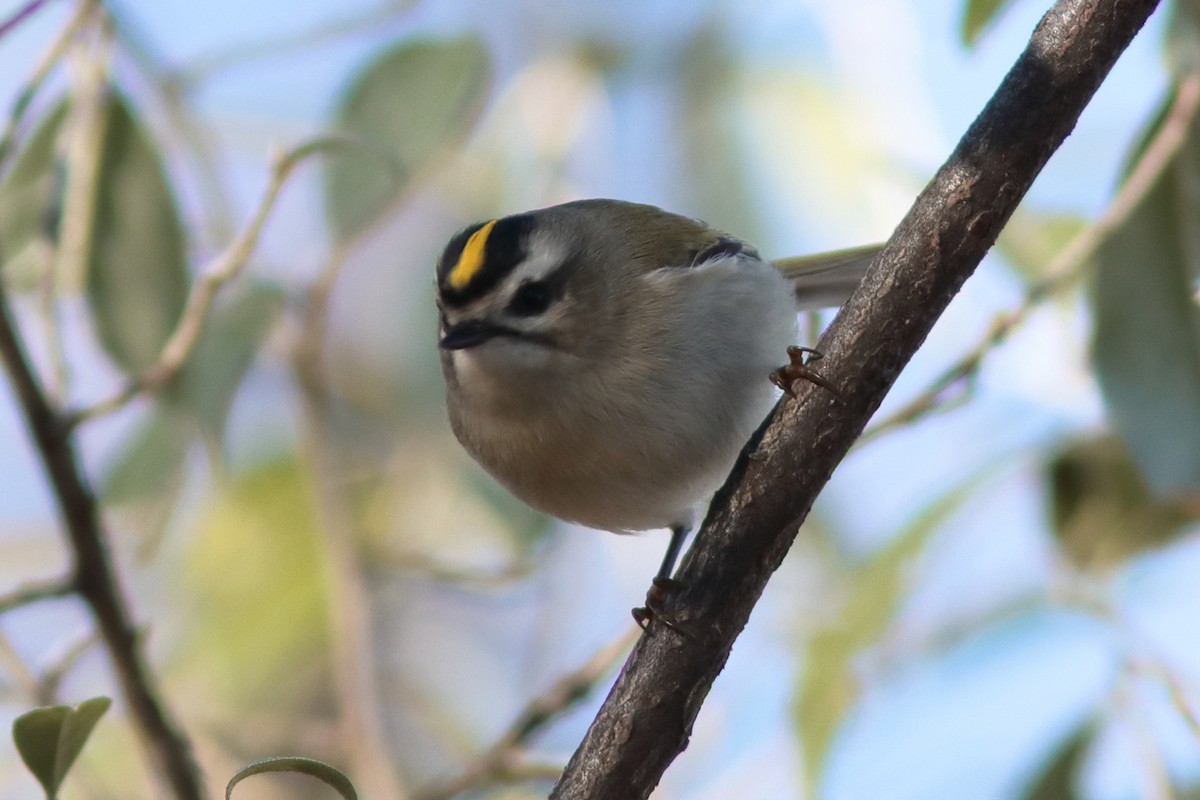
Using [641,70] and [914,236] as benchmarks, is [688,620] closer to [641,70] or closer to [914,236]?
[914,236]

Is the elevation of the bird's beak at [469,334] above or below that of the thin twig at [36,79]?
below

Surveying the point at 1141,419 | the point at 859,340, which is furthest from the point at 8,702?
the point at 1141,419

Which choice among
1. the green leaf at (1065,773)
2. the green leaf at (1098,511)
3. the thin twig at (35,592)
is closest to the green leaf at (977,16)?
the green leaf at (1098,511)

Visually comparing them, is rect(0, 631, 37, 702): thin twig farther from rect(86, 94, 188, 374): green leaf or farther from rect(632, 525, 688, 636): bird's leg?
rect(632, 525, 688, 636): bird's leg

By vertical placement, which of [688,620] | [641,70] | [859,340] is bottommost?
[688,620]

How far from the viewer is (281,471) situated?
3574 millimetres

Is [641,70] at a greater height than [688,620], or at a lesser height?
greater

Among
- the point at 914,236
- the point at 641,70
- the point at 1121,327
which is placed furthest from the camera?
the point at 641,70

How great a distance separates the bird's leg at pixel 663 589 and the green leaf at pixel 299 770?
0.37m

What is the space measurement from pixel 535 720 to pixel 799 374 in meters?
0.73

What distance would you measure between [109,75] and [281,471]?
147 centimetres

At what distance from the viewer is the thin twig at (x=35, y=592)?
5.58ft

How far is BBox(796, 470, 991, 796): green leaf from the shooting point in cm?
238

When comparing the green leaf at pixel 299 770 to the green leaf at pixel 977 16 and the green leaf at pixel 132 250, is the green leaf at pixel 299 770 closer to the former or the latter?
the green leaf at pixel 132 250
